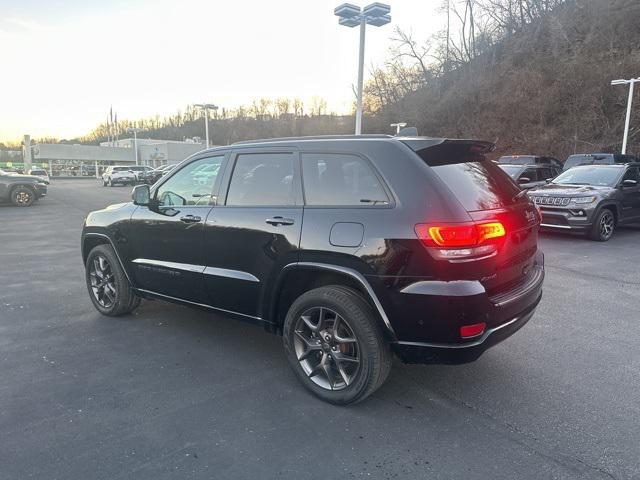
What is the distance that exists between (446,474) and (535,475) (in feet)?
1.54

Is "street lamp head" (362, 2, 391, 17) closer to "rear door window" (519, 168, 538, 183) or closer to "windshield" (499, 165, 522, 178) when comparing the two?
"windshield" (499, 165, 522, 178)

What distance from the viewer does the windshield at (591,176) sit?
34.2 ft

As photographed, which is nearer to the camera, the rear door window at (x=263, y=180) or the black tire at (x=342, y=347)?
the black tire at (x=342, y=347)

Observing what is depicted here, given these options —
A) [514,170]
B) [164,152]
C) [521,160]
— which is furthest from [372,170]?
[164,152]

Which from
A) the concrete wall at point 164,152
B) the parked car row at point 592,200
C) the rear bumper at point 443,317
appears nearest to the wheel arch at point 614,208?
the parked car row at point 592,200

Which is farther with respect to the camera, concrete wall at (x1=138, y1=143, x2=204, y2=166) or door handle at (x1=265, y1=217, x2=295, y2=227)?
concrete wall at (x1=138, y1=143, x2=204, y2=166)

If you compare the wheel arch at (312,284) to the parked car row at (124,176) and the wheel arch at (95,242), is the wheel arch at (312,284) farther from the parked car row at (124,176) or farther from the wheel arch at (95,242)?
the parked car row at (124,176)

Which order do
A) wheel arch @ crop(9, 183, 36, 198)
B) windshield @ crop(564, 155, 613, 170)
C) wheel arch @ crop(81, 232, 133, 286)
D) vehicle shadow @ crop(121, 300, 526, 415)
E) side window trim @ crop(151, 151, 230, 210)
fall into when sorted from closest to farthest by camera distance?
vehicle shadow @ crop(121, 300, 526, 415), side window trim @ crop(151, 151, 230, 210), wheel arch @ crop(81, 232, 133, 286), windshield @ crop(564, 155, 613, 170), wheel arch @ crop(9, 183, 36, 198)

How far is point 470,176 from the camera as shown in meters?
3.31

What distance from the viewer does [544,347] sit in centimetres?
419

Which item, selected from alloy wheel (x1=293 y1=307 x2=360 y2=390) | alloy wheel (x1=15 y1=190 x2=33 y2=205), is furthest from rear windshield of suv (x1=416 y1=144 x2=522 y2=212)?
alloy wheel (x1=15 y1=190 x2=33 y2=205)

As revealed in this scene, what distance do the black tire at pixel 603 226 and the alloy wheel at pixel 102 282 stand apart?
9.09m

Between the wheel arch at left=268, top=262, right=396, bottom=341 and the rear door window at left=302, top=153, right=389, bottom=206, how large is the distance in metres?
0.46

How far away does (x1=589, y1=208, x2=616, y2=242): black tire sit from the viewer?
963cm
